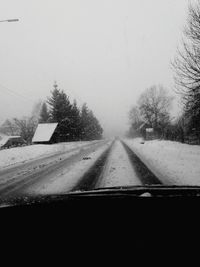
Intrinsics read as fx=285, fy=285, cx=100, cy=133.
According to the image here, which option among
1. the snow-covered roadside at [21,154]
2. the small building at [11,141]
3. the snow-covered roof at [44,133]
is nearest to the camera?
the snow-covered roadside at [21,154]

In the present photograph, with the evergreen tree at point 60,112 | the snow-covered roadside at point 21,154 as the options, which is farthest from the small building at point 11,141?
the snow-covered roadside at point 21,154

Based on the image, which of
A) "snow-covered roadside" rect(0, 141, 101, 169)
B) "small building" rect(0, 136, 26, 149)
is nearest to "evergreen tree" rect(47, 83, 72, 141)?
"small building" rect(0, 136, 26, 149)

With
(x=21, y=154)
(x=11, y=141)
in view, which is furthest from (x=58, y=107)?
(x=21, y=154)

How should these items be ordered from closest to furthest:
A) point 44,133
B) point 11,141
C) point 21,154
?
point 21,154, point 44,133, point 11,141

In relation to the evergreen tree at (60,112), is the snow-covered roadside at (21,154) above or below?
below

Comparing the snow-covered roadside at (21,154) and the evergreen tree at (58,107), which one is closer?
the snow-covered roadside at (21,154)

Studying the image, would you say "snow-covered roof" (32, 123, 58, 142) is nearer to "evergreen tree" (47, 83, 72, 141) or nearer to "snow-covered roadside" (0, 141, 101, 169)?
A: "evergreen tree" (47, 83, 72, 141)

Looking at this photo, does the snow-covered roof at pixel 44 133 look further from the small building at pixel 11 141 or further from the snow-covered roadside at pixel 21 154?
the snow-covered roadside at pixel 21 154

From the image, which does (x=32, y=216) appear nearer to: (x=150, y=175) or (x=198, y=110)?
(x=150, y=175)

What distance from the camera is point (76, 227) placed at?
268 cm

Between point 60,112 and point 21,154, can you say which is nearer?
point 21,154

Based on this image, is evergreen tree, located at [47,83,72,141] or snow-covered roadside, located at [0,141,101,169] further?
evergreen tree, located at [47,83,72,141]

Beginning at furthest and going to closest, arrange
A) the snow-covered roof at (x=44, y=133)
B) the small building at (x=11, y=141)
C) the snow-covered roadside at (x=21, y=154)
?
the small building at (x=11, y=141) → the snow-covered roof at (x=44, y=133) → the snow-covered roadside at (x=21, y=154)

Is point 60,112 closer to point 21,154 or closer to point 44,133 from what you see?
point 44,133
